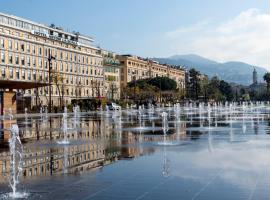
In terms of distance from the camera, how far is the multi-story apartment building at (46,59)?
82.9 metres

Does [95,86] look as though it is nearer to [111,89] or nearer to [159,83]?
[111,89]

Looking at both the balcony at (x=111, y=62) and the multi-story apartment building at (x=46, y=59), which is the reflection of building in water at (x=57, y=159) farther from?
the balcony at (x=111, y=62)

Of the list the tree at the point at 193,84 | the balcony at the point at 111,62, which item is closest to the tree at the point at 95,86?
the balcony at the point at 111,62

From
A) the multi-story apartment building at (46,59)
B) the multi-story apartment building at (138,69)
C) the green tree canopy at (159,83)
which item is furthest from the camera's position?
the multi-story apartment building at (138,69)

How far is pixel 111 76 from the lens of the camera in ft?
420

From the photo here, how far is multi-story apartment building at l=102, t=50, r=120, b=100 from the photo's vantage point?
410 ft

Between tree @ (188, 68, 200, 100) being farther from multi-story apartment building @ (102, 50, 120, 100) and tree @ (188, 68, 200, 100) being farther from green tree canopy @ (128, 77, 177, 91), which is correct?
multi-story apartment building @ (102, 50, 120, 100)

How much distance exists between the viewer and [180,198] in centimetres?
750

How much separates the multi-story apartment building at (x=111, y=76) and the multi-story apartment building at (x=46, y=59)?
3416 mm

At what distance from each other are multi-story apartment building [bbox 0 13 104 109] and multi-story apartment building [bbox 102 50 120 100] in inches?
135

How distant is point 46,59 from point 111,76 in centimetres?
3470

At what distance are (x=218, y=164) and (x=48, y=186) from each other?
169 inches

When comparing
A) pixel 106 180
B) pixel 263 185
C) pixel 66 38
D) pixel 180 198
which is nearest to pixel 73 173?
pixel 106 180

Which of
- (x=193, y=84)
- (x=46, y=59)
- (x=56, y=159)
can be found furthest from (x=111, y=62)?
(x=56, y=159)
